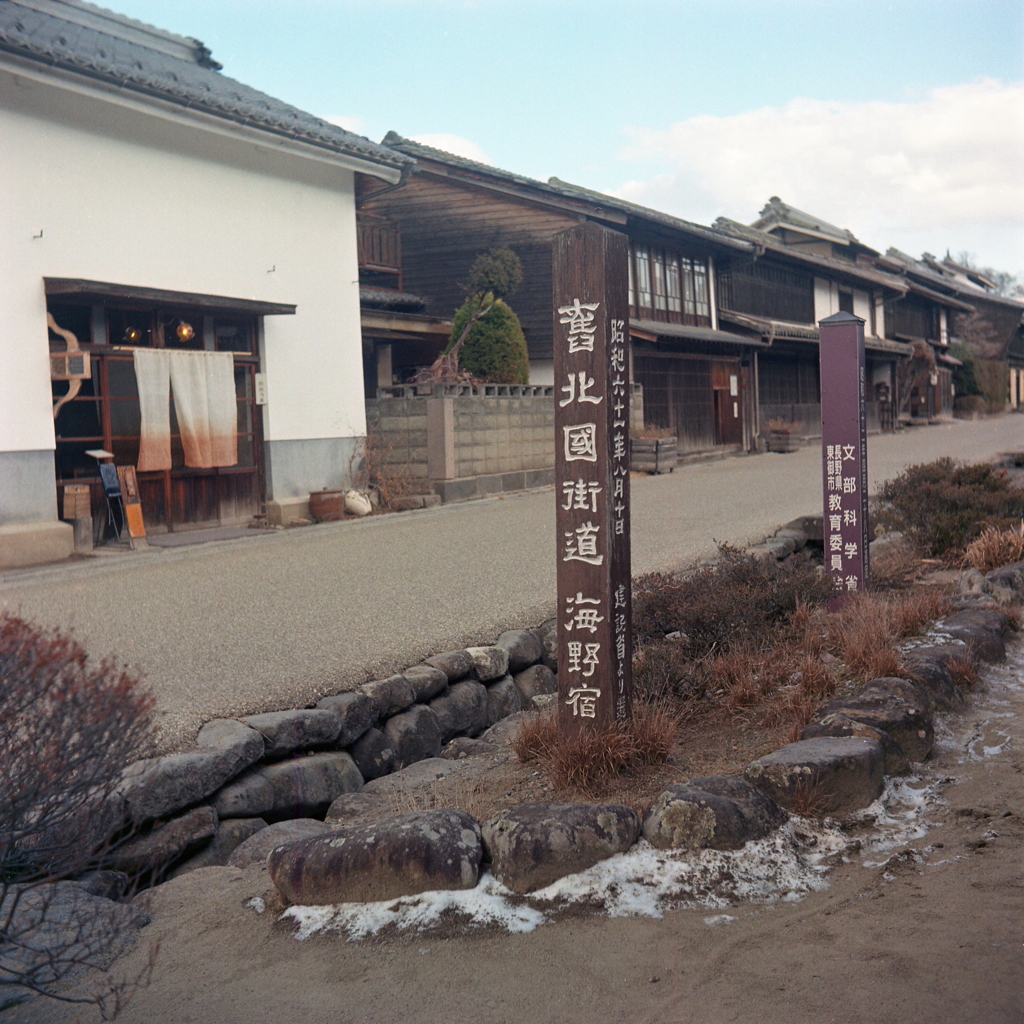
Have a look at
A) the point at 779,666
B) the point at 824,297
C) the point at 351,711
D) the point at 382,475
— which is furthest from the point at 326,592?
the point at 824,297

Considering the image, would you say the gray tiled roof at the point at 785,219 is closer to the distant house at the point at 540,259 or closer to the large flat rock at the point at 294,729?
the distant house at the point at 540,259

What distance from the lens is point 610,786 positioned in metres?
4.27

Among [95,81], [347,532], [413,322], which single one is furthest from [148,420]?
[413,322]

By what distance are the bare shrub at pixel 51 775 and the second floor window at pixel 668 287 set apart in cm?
1971

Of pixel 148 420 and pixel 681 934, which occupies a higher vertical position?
pixel 148 420

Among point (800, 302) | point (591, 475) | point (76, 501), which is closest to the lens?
point (591, 475)

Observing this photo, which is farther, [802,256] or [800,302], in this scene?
[800,302]

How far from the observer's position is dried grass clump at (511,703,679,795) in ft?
14.1

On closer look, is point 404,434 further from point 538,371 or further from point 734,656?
point 734,656

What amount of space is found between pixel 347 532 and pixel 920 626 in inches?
324

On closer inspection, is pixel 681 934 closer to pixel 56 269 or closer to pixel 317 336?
pixel 56 269

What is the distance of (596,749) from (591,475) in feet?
4.02

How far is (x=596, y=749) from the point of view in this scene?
4340 millimetres

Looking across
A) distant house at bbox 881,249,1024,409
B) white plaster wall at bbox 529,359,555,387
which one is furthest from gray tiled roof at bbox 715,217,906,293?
distant house at bbox 881,249,1024,409
